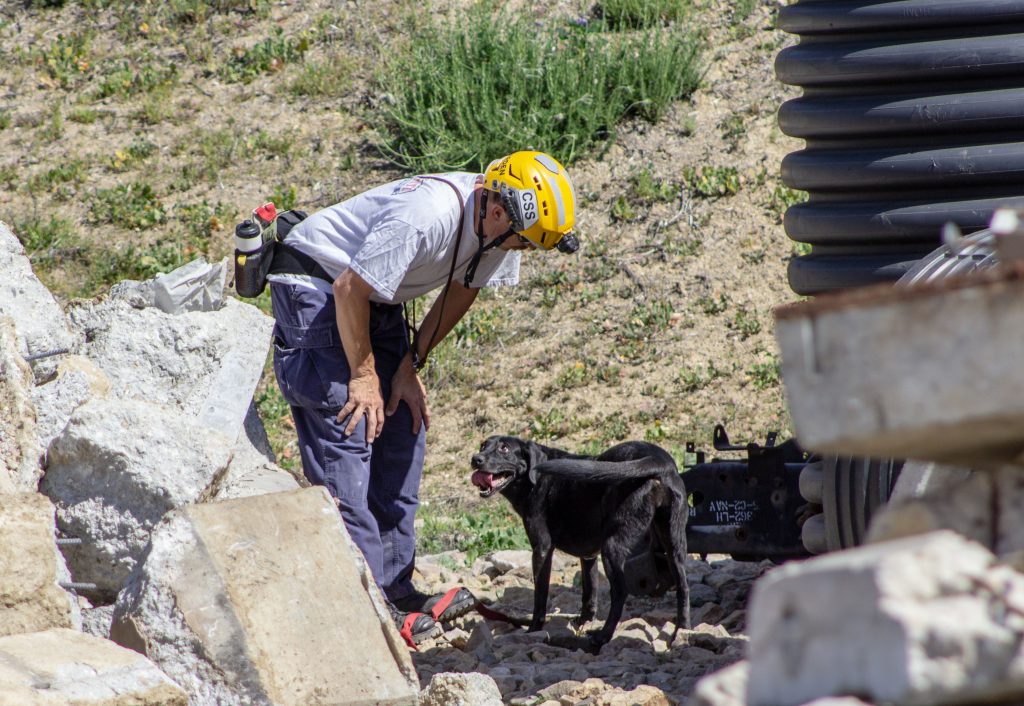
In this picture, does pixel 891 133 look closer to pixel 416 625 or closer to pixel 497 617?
pixel 497 617

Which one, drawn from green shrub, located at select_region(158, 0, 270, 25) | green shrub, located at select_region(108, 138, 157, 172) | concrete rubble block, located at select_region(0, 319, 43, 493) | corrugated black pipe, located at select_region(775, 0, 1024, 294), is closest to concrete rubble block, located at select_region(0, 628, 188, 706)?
concrete rubble block, located at select_region(0, 319, 43, 493)

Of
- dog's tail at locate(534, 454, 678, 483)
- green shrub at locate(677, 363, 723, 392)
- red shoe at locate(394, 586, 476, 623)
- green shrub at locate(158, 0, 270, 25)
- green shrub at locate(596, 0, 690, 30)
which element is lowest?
green shrub at locate(677, 363, 723, 392)

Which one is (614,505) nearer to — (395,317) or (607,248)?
(395,317)

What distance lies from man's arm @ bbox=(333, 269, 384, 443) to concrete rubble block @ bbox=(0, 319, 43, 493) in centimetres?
116

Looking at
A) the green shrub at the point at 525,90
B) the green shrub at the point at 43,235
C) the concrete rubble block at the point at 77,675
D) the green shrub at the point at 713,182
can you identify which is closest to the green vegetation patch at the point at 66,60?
the green shrub at the point at 43,235

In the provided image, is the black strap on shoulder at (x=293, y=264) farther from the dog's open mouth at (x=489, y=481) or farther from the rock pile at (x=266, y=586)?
the dog's open mouth at (x=489, y=481)

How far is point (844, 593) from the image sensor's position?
1.72m

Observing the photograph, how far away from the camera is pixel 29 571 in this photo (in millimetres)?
3791

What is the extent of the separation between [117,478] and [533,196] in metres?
1.87

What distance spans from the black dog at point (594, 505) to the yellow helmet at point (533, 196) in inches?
37.5

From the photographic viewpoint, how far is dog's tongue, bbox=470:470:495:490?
18.0 ft

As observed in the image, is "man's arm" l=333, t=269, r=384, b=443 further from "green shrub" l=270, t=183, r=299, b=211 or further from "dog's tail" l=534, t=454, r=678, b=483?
"green shrub" l=270, t=183, r=299, b=211

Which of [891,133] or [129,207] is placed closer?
[891,133]

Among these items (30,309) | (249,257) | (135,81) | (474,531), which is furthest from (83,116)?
(249,257)
